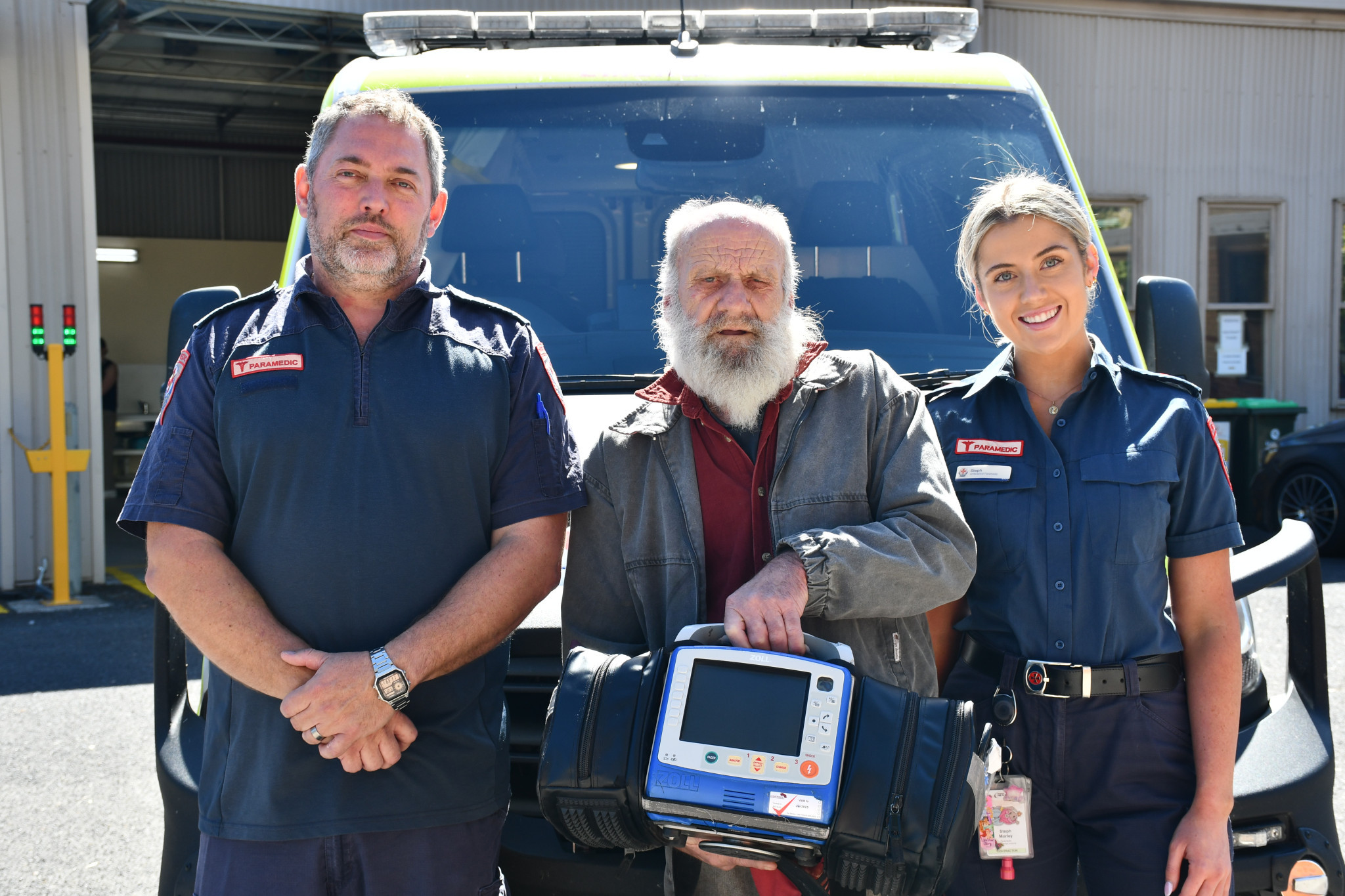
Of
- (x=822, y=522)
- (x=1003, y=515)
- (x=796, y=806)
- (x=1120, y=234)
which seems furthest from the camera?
(x=1120, y=234)

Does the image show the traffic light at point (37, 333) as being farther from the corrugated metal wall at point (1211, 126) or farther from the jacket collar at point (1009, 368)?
the corrugated metal wall at point (1211, 126)

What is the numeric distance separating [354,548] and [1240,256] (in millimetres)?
12779

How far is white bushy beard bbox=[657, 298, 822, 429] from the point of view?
2070 mm

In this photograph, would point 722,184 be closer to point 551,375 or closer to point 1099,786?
point 551,375

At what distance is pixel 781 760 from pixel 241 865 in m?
0.95

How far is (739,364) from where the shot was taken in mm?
2074

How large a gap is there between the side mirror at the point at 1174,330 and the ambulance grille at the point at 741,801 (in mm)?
1787

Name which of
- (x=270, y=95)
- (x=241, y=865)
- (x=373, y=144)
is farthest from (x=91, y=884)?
(x=270, y=95)

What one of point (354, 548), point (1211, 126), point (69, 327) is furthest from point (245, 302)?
point (1211, 126)

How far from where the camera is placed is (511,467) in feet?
6.74

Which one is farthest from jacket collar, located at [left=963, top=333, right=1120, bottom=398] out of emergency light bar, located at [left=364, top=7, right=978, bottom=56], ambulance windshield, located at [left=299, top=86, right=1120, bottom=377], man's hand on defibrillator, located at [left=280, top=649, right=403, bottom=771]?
emergency light bar, located at [left=364, top=7, right=978, bottom=56]

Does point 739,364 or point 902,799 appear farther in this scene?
point 739,364

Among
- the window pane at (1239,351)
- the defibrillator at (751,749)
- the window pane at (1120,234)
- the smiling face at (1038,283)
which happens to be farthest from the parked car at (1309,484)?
the defibrillator at (751,749)

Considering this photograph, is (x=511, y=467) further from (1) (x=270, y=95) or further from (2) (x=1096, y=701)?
(1) (x=270, y=95)
